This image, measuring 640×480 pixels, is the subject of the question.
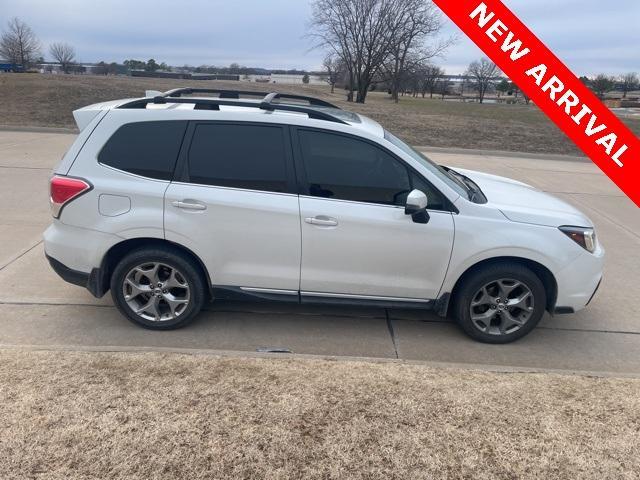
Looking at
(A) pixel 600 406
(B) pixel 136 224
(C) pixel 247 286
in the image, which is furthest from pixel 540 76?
A: (B) pixel 136 224

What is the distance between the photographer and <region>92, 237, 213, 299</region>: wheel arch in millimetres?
3902

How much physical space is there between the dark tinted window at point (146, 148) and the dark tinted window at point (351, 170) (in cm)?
99

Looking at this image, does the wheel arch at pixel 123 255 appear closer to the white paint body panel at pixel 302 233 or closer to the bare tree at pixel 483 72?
the white paint body panel at pixel 302 233

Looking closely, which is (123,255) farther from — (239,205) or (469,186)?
(469,186)

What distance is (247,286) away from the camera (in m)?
3.97

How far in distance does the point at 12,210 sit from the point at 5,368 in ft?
14.2

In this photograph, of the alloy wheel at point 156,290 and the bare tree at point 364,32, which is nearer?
the alloy wheel at point 156,290

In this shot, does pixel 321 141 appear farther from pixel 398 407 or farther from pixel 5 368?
pixel 5 368

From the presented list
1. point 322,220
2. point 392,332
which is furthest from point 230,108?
point 392,332

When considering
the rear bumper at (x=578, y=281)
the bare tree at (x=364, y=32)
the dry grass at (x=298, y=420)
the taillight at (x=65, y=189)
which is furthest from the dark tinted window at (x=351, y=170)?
the bare tree at (x=364, y=32)

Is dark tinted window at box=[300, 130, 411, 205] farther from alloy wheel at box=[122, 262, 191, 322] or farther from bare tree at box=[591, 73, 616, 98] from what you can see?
bare tree at box=[591, 73, 616, 98]

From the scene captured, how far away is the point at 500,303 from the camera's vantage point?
3941 mm

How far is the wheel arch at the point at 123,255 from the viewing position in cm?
390

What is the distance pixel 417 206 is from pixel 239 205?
4.22ft
